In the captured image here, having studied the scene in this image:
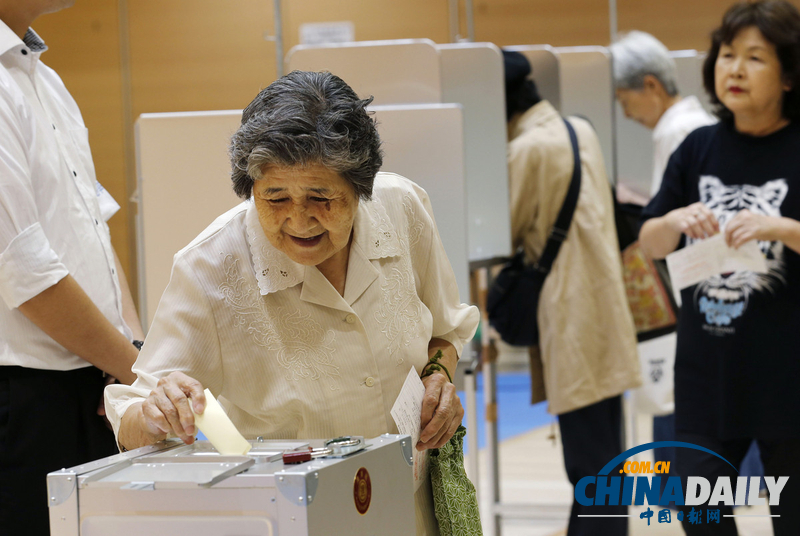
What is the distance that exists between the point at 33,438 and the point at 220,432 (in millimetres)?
671

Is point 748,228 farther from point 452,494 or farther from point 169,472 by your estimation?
point 169,472

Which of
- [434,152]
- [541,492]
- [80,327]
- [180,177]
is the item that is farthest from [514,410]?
[80,327]

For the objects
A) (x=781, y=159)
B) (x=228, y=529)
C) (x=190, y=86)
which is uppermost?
(x=190, y=86)

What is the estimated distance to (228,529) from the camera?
0.94 meters

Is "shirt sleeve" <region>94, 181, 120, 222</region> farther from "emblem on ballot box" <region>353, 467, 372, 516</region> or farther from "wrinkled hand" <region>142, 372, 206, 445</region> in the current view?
"emblem on ballot box" <region>353, 467, 372, 516</region>

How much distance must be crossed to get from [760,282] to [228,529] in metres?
1.75

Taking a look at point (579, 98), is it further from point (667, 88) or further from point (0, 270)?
point (0, 270)

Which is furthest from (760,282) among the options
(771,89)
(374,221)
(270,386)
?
(270,386)

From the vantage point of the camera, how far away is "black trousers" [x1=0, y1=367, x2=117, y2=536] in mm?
1522

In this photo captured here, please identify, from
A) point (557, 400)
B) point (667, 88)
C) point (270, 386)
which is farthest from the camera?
point (667, 88)

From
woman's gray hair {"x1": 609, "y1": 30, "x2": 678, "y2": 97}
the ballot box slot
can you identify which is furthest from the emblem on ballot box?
woman's gray hair {"x1": 609, "y1": 30, "x2": 678, "y2": 97}

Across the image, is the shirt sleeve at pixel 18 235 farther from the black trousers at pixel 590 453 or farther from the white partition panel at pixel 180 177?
the black trousers at pixel 590 453

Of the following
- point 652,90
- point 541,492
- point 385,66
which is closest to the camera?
point 385,66

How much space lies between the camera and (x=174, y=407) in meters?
1.12
